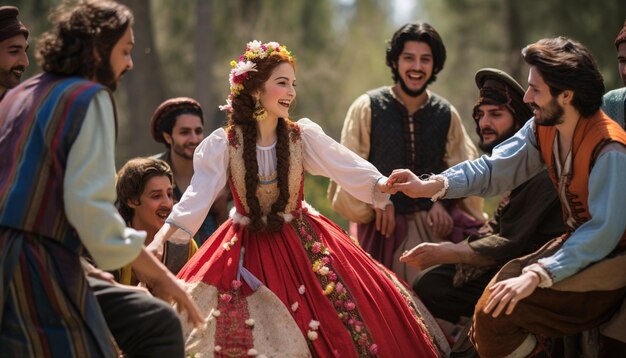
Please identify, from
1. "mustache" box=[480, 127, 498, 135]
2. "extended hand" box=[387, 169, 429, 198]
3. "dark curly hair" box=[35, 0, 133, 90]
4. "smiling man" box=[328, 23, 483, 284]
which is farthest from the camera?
"smiling man" box=[328, 23, 483, 284]

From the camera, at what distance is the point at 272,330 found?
4848mm

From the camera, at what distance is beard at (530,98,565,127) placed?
4.47 m

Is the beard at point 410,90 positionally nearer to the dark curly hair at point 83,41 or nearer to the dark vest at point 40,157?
the dark curly hair at point 83,41

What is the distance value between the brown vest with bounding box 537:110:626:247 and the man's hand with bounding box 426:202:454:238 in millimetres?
1972

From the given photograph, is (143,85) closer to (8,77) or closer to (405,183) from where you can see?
(8,77)

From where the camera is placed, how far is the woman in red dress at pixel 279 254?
486 cm

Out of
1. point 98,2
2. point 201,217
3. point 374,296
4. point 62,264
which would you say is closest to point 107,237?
point 62,264

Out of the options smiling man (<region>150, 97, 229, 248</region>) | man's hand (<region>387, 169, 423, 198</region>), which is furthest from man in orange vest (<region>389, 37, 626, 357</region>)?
smiling man (<region>150, 97, 229, 248</region>)

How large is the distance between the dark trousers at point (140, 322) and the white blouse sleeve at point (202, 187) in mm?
1031

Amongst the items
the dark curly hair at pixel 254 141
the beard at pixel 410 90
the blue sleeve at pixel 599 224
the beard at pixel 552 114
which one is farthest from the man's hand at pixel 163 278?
the beard at pixel 410 90

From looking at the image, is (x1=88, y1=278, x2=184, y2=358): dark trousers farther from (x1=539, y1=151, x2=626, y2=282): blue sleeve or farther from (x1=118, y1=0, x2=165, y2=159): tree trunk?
(x1=118, y1=0, x2=165, y2=159): tree trunk

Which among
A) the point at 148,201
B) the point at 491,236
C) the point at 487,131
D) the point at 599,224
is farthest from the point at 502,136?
the point at 148,201

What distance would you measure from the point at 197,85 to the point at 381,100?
744 cm

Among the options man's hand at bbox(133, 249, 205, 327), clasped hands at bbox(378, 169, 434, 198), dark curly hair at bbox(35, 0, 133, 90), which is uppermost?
dark curly hair at bbox(35, 0, 133, 90)
